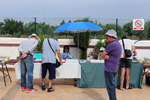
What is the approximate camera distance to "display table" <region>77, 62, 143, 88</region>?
234 inches

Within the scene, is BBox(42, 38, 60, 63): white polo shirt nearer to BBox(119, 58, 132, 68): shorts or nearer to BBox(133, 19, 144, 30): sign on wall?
BBox(119, 58, 132, 68): shorts

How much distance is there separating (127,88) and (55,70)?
2283mm

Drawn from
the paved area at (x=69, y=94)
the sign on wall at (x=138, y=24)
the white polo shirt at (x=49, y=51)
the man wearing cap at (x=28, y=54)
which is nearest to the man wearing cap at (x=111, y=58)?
the paved area at (x=69, y=94)

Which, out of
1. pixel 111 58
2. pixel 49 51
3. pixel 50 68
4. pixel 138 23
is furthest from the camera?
pixel 138 23

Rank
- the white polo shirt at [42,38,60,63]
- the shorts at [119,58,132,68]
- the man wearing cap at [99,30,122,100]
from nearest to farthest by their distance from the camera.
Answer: the man wearing cap at [99,30,122,100]
the white polo shirt at [42,38,60,63]
the shorts at [119,58,132,68]

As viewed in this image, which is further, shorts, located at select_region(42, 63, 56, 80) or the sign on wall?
the sign on wall

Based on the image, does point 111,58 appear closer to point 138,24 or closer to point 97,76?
point 97,76

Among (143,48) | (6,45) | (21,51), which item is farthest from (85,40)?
(21,51)

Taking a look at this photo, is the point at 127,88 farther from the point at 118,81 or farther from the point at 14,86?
the point at 14,86

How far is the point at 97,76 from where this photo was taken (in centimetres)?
599

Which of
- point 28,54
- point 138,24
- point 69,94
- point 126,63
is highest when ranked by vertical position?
point 138,24

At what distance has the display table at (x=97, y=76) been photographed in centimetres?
595

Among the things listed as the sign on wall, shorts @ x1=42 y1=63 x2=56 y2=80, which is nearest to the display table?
shorts @ x1=42 y1=63 x2=56 y2=80

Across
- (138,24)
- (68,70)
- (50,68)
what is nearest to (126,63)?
(68,70)
